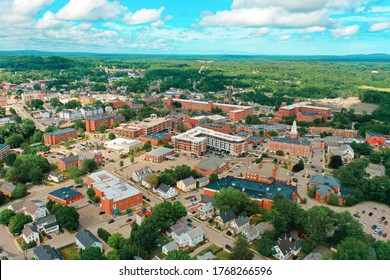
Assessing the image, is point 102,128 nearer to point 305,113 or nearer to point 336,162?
point 336,162

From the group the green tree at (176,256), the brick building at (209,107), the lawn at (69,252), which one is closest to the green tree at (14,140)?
the lawn at (69,252)

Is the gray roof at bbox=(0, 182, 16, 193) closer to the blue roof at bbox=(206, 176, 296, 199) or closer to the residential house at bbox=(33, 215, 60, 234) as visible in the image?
Result: the residential house at bbox=(33, 215, 60, 234)

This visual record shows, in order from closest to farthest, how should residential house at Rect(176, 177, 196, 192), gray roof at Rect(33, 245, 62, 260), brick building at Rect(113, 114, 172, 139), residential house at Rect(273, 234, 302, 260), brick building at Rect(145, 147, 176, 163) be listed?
gray roof at Rect(33, 245, 62, 260) → residential house at Rect(273, 234, 302, 260) → residential house at Rect(176, 177, 196, 192) → brick building at Rect(145, 147, 176, 163) → brick building at Rect(113, 114, 172, 139)

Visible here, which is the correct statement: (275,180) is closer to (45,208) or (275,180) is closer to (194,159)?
(194,159)

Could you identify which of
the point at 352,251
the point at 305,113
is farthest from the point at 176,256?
the point at 305,113

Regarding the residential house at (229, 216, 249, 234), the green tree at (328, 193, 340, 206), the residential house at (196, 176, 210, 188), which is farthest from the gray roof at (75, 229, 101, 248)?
the green tree at (328, 193, 340, 206)
